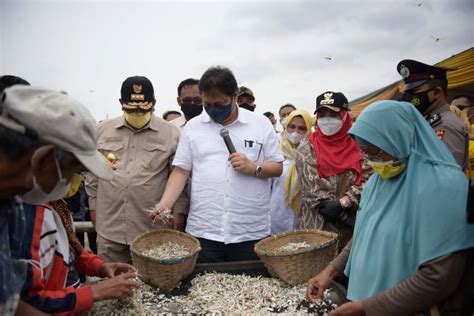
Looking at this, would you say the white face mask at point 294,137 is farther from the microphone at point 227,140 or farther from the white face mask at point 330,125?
the microphone at point 227,140

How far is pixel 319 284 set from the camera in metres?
2.56

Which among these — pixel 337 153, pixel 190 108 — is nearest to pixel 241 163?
pixel 337 153

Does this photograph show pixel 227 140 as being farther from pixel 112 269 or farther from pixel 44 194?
pixel 44 194

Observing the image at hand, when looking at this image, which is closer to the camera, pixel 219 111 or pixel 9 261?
pixel 9 261

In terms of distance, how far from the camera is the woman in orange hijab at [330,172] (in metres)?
3.61

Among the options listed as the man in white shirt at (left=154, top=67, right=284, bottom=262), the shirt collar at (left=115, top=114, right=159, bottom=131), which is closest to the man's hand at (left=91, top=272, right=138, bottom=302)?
the man in white shirt at (left=154, top=67, right=284, bottom=262)

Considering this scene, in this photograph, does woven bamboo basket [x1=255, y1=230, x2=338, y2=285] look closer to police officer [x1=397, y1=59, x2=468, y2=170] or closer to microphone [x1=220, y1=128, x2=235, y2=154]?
microphone [x1=220, y1=128, x2=235, y2=154]

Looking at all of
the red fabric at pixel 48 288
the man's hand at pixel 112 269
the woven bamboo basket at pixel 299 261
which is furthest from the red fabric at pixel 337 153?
the red fabric at pixel 48 288

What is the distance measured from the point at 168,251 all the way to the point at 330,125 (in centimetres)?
206

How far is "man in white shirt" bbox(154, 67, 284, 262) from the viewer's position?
11.0 feet

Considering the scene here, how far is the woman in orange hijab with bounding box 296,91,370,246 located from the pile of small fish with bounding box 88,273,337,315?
3.45 ft

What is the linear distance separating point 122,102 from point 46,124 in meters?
2.53

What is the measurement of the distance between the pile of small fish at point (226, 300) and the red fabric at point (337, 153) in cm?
138

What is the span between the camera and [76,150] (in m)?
1.49
